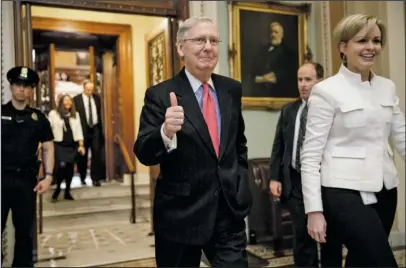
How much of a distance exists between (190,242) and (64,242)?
127 inches

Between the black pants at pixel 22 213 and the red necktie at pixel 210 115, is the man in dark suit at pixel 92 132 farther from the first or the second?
the red necktie at pixel 210 115

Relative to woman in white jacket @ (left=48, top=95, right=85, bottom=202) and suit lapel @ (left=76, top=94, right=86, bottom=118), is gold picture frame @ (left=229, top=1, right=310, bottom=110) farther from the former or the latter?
suit lapel @ (left=76, top=94, right=86, bottom=118)

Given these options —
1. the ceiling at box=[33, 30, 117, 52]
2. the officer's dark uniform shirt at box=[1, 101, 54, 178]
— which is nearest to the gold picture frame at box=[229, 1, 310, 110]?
the officer's dark uniform shirt at box=[1, 101, 54, 178]

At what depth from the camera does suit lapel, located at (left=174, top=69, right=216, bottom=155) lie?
137cm

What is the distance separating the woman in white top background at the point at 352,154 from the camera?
4.55 ft

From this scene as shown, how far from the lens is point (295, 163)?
2277 millimetres

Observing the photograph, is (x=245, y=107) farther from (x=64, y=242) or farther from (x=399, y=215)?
(x=64, y=242)

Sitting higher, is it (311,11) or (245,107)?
(311,11)

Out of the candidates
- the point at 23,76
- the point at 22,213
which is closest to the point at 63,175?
the point at 22,213

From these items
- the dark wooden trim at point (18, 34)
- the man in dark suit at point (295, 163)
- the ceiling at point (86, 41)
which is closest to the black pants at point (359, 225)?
the man in dark suit at point (295, 163)

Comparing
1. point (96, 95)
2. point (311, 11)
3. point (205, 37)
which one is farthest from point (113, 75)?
point (205, 37)

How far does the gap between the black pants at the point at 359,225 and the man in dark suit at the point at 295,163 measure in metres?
0.78

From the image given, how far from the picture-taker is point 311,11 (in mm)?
3223

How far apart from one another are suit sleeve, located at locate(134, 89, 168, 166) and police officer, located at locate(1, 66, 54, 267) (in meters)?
1.09
